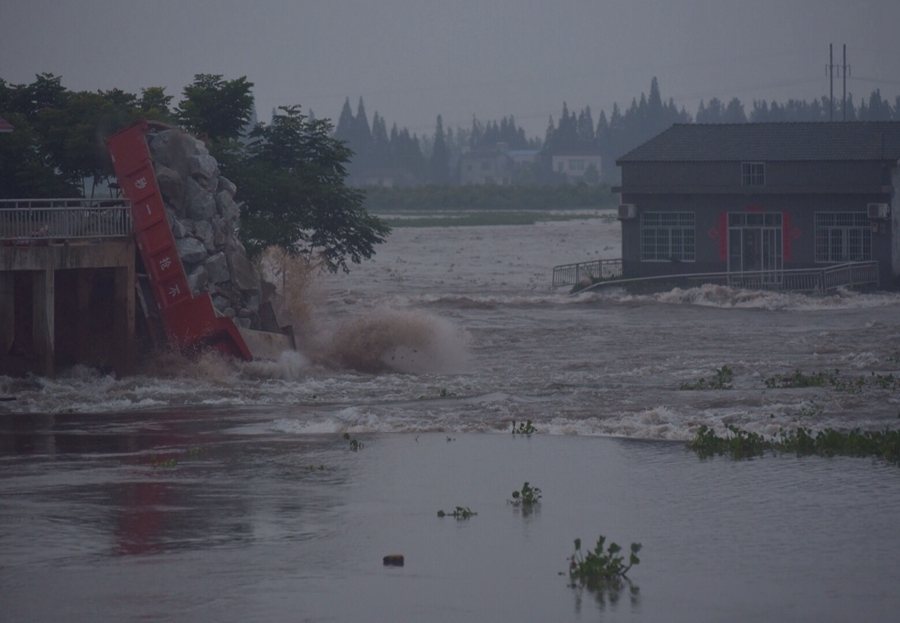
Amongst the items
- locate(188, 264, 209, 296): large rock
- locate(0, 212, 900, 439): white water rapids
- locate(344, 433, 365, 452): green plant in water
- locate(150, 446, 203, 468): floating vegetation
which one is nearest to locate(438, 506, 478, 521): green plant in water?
locate(344, 433, 365, 452): green plant in water

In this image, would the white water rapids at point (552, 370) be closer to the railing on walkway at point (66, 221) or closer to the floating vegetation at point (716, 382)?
the floating vegetation at point (716, 382)

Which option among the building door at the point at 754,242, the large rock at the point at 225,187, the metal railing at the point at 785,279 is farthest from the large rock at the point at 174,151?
the building door at the point at 754,242

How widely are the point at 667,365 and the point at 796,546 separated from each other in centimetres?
1777

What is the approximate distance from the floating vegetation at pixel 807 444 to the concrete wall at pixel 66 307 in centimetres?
1360

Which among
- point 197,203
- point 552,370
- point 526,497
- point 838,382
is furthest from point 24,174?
point 526,497

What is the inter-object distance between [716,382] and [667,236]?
92.2ft

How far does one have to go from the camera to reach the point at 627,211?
52.8 meters

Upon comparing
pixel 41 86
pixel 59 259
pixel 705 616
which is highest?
pixel 41 86

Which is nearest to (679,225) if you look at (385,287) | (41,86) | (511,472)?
(385,287)

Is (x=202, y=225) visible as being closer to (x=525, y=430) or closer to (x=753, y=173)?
(x=525, y=430)

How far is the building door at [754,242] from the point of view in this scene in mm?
52312

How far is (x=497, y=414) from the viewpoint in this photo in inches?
901

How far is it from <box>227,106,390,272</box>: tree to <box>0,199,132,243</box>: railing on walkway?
25.0ft

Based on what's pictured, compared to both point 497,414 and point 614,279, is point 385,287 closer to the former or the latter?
point 614,279
